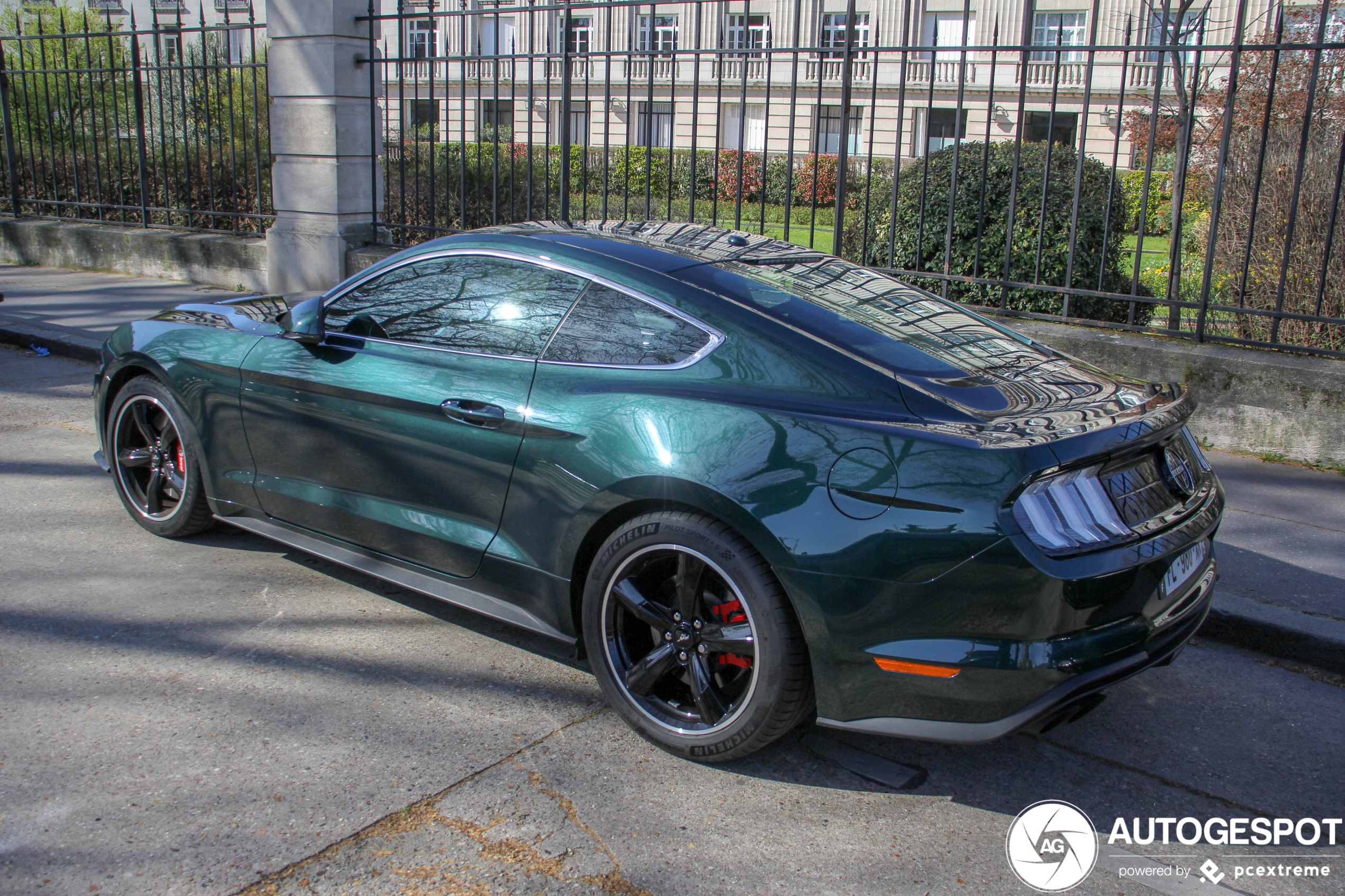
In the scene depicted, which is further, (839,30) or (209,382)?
(839,30)

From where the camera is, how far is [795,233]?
66.4 feet

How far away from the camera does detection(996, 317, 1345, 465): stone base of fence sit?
6.12 metres

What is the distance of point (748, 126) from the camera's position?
111 ft

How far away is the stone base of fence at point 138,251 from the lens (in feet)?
37.8

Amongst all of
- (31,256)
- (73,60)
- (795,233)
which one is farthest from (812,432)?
(73,60)

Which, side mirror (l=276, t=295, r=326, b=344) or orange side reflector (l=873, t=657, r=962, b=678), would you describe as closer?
orange side reflector (l=873, t=657, r=962, b=678)

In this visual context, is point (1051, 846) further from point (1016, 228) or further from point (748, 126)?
point (748, 126)

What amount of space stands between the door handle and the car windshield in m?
0.75

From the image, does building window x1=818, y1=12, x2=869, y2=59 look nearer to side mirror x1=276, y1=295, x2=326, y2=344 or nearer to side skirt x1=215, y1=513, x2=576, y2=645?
side mirror x1=276, y1=295, x2=326, y2=344

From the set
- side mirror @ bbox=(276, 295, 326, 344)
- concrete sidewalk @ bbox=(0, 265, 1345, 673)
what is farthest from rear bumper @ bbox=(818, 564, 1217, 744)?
side mirror @ bbox=(276, 295, 326, 344)

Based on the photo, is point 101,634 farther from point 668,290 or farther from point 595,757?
point 668,290

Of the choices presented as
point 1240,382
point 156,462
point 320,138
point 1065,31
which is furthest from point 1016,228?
point 1065,31

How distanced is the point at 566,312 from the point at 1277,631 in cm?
295

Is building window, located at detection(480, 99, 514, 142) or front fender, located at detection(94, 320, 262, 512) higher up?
building window, located at detection(480, 99, 514, 142)
